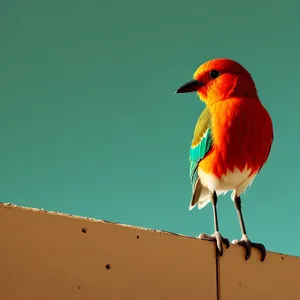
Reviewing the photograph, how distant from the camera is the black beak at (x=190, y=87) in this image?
320 centimetres

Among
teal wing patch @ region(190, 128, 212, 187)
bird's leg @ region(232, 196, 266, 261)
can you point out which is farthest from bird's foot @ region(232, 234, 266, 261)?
teal wing patch @ region(190, 128, 212, 187)

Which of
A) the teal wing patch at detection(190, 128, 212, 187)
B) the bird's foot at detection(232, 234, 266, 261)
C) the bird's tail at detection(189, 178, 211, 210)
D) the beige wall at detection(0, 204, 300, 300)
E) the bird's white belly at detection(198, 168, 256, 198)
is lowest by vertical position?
the beige wall at detection(0, 204, 300, 300)

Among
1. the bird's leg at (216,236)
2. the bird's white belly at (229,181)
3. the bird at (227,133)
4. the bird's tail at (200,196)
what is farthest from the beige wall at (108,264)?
the bird's tail at (200,196)

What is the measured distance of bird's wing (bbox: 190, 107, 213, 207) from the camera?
9.75 feet

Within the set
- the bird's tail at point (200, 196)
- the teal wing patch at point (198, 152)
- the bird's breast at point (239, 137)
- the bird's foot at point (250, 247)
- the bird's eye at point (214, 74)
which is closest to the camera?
the bird's foot at point (250, 247)

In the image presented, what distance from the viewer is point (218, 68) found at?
124 inches

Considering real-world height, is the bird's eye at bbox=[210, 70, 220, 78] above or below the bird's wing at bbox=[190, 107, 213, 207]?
above

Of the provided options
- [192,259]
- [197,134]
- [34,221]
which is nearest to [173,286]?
[192,259]

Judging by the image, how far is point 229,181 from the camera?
115 inches

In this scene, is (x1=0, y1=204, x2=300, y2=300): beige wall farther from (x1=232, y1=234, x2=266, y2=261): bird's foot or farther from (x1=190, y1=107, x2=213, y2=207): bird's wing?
(x1=190, y1=107, x2=213, y2=207): bird's wing

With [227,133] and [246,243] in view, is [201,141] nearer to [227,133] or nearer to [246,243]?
[227,133]

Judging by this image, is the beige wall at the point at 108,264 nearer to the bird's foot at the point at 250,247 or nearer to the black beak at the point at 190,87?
the bird's foot at the point at 250,247

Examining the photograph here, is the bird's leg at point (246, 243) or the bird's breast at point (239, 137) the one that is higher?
the bird's breast at point (239, 137)

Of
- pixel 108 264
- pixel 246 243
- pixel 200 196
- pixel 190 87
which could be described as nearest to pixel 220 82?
pixel 190 87
